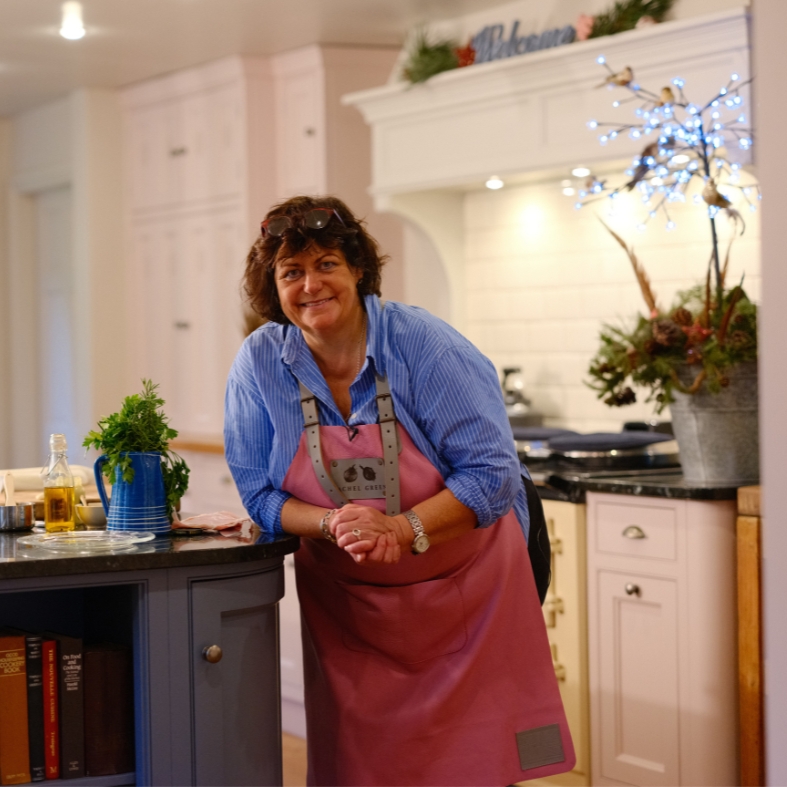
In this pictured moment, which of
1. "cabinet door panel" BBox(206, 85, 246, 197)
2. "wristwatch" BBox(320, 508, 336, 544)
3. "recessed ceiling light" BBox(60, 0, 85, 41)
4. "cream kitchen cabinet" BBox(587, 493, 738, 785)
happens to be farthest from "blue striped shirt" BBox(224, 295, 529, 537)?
"cabinet door panel" BBox(206, 85, 246, 197)

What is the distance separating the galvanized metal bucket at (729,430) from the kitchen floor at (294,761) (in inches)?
61.6

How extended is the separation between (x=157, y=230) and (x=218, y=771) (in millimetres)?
4184

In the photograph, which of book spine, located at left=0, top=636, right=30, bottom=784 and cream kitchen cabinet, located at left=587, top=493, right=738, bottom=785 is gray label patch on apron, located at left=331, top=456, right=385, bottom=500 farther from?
cream kitchen cabinet, located at left=587, top=493, right=738, bottom=785

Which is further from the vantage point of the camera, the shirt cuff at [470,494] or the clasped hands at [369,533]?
the shirt cuff at [470,494]

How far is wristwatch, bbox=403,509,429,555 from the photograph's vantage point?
1977 millimetres

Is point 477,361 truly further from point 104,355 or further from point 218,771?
point 104,355

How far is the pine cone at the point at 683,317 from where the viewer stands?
9.77 ft

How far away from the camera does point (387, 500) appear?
2037 millimetres

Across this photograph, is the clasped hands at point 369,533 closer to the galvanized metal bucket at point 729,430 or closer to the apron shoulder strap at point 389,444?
the apron shoulder strap at point 389,444

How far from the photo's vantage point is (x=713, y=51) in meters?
3.32

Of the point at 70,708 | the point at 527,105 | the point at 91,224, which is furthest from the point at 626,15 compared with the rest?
the point at 91,224

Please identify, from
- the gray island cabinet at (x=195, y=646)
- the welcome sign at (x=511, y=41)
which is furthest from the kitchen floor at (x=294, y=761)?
the welcome sign at (x=511, y=41)

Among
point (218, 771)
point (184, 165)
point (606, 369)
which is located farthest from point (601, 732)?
point (184, 165)

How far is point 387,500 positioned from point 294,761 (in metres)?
1.98
